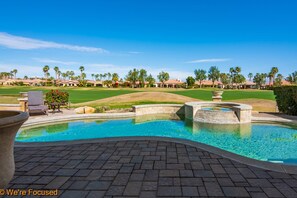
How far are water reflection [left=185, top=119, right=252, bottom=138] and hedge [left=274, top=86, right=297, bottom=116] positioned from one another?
4.50 m

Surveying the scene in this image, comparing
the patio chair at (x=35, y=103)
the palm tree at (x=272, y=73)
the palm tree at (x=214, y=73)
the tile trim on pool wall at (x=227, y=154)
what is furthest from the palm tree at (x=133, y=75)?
the tile trim on pool wall at (x=227, y=154)

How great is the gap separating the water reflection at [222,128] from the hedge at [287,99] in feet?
14.8

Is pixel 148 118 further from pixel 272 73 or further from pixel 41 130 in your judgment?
pixel 272 73

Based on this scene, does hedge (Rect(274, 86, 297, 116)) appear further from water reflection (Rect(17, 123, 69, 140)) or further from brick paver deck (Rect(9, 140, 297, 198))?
water reflection (Rect(17, 123, 69, 140))

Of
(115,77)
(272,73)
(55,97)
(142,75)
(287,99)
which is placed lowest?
(287,99)

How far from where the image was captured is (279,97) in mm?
13133

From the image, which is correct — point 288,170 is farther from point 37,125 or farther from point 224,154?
point 37,125

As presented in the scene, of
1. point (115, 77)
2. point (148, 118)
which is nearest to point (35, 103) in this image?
point (148, 118)

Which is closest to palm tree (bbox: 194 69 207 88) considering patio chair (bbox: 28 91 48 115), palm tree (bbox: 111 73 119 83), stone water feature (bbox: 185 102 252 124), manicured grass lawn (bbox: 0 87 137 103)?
palm tree (bbox: 111 73 119 83)

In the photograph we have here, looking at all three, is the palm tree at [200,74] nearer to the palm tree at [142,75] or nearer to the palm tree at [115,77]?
the palm tree at [142,75]

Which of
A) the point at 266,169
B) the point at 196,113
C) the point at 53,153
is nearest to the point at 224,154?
the point at 266,169

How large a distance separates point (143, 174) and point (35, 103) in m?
10.1

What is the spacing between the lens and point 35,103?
10930mm

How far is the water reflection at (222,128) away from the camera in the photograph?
8.89m
